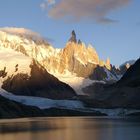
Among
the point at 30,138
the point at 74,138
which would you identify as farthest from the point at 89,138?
the point at 30,138

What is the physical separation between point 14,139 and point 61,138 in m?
9.69

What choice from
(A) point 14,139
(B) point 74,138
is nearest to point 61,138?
(B) point 74,138

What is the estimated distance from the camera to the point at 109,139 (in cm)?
10125

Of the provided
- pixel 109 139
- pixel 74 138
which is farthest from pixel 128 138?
pixel 74 138

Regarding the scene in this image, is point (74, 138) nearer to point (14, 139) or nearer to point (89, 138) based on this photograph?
point (89, 138)

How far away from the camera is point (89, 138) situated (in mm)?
104000

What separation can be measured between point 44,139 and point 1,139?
8.62m

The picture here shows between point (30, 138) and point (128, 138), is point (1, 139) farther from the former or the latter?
point (128, 138)

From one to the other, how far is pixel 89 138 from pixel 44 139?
912 centimetres

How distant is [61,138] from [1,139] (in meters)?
12.3

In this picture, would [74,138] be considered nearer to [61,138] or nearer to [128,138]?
[61,138]

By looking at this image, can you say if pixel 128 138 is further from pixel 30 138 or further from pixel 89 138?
pixel 30 138

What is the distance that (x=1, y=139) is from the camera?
103 m

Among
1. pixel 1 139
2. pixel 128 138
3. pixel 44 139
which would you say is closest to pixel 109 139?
pixel 128 138
